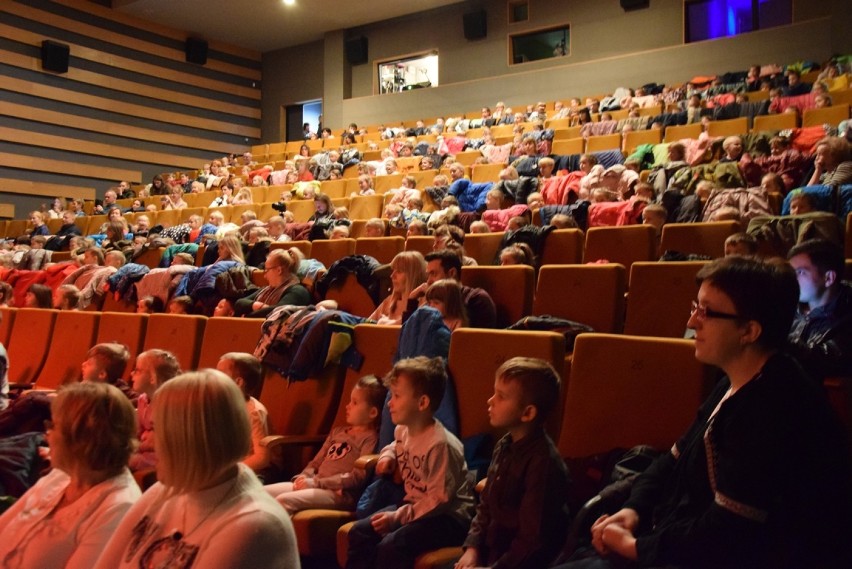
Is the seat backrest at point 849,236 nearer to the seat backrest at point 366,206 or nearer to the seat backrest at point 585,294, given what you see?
the seat backrest at point 585,294

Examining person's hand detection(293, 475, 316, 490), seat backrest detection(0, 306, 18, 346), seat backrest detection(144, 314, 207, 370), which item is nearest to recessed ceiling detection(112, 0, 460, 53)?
seat backrest detection(0, 306, 18, 346)

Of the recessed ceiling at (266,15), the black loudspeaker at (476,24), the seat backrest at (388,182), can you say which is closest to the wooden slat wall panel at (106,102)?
the recessed ceiling at (266,15)

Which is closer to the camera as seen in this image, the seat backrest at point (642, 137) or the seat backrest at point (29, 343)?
the seat backrest at point (29, 343)

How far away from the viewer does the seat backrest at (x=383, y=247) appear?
2.83 metres

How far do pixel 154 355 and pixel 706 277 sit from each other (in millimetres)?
1497

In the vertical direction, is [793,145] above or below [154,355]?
above

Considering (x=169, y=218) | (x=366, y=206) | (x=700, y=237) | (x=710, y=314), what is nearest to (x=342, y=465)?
(x=710, y=314)

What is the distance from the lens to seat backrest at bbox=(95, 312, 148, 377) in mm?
2516

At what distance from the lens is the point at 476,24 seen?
7.93 meters

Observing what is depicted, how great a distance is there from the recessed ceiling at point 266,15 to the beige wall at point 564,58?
32cm

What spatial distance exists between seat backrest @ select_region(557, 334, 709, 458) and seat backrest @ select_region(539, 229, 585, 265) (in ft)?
3.67

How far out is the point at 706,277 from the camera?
3.08 feet

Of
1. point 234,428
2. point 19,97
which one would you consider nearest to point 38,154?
point 19,97

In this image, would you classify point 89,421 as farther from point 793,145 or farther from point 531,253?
point 793,145
